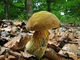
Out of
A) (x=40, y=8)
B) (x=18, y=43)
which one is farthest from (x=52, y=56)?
(x=40, y=8)

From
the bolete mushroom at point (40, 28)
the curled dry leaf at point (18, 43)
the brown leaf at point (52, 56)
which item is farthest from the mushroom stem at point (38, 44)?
the curled dry leaf at point (18, 43)

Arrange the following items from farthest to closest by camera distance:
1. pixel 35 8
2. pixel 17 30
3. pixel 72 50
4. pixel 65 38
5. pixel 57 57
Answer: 1. pixel 35 8
2. pixel 17 30
3. pixel 65 38
4. pixel 72 50
5. pixel 57 57

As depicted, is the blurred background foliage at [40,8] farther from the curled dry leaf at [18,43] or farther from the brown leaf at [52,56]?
the brown leaf at [52,56]

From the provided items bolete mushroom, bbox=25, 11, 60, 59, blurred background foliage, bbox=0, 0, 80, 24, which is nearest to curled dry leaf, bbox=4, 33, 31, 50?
bolete mushroom, bbox=25, 11, 60, 59

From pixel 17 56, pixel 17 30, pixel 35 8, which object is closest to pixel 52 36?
pixel 17 30

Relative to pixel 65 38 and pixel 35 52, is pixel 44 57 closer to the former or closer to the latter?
pixel 35 52

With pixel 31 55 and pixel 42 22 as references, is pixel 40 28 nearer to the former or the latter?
→ pixel 42 22
